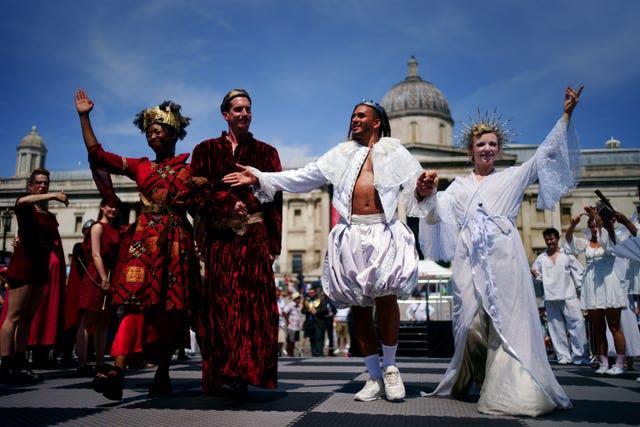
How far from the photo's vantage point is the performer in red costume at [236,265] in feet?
11.9

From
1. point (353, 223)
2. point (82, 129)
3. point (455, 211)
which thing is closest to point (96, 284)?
point (82, 129)

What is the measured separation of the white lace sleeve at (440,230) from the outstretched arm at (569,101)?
103 cm

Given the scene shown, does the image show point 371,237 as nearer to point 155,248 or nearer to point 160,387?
point 155,248

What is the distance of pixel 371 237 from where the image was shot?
3725mm

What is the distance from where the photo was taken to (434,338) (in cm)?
1059

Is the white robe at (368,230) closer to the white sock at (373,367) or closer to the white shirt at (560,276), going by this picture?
the white sock at (373,367)

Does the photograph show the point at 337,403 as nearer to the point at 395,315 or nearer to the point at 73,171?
the point at 395,315

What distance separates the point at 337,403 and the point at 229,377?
0.77 metres

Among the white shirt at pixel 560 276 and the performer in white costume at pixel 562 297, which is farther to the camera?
the white shirt at pixel 560 276

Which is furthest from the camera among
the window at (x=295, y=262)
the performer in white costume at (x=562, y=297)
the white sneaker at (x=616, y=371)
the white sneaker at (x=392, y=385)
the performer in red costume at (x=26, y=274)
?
the window at (x=295, y=262)

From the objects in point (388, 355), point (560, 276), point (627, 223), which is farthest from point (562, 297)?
point (388, 355)

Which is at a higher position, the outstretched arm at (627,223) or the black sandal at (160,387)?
the outstretched arm at (627,223)

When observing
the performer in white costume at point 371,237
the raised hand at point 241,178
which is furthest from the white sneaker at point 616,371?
the raised hand at point 241,178

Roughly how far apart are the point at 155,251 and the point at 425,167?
4553cm
